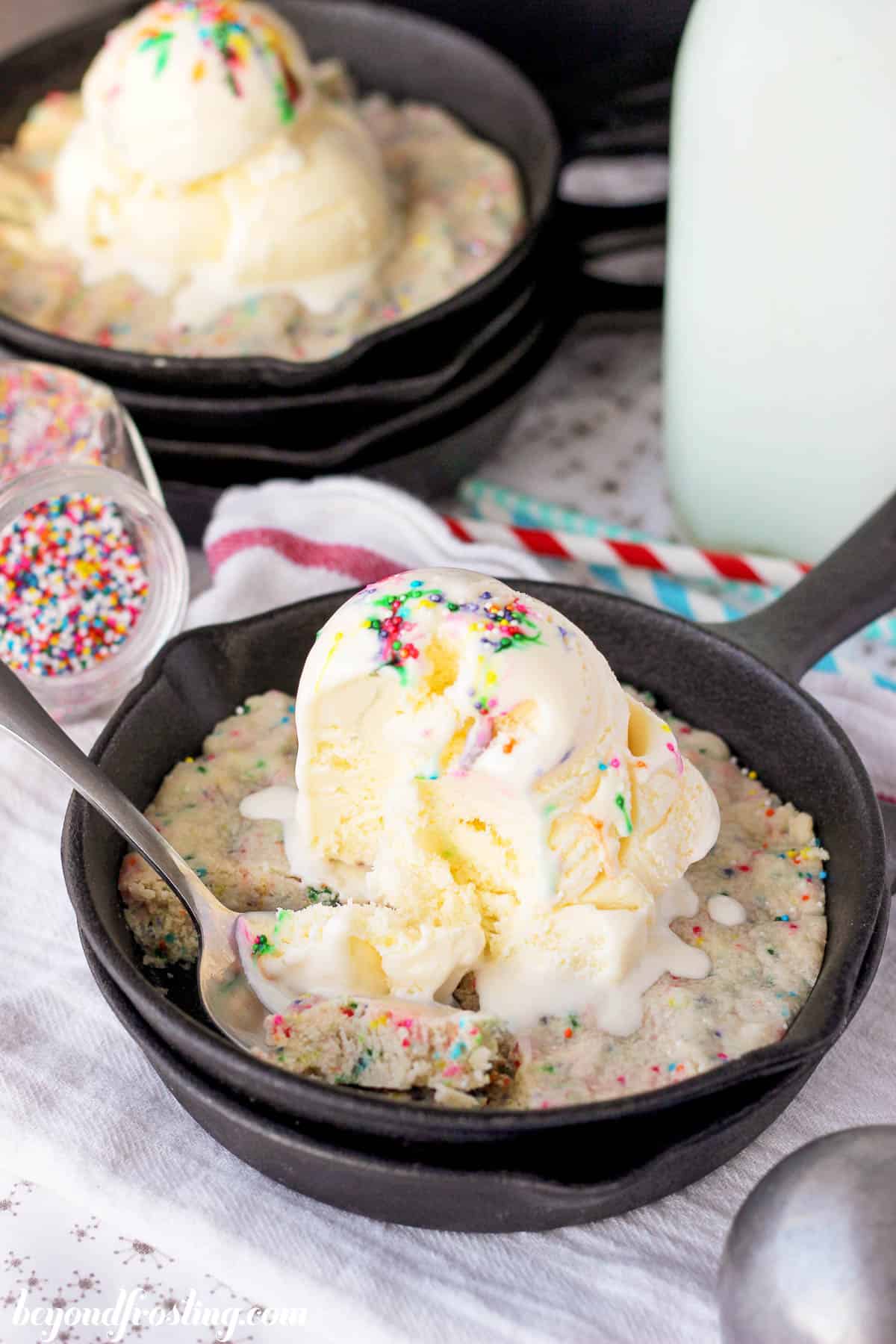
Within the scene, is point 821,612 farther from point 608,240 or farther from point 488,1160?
point 608,240

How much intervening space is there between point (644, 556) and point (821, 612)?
0.39 meters

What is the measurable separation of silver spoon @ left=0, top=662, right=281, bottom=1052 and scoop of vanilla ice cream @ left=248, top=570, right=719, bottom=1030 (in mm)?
46

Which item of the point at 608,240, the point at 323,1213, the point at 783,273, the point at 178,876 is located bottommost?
the point at 323,1213

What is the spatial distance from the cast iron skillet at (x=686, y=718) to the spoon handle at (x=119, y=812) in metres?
0.02

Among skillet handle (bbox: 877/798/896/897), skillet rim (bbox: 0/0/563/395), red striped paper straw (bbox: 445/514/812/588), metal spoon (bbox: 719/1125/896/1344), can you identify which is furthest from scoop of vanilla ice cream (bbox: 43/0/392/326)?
metal spoon (bbox: 719/1125/896/1344)

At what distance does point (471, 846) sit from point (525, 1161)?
262 millimetres

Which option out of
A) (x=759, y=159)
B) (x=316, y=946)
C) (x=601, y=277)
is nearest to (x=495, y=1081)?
(x=316, y=946)

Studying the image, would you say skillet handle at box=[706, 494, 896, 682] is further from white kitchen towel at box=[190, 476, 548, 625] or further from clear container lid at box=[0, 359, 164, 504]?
clear container lid at box=[0, 359, 164, 504]

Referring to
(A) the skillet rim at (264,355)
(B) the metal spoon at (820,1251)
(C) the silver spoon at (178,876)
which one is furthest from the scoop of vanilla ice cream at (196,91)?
(B) the metal spoon at (820,1251)

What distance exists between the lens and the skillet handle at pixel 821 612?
1.48 meters

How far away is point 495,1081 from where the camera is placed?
1.15 m

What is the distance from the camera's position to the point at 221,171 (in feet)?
6.34

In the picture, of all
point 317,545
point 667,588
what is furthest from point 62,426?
point 667,588

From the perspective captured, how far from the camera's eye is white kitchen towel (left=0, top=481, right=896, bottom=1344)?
1.14 metres
